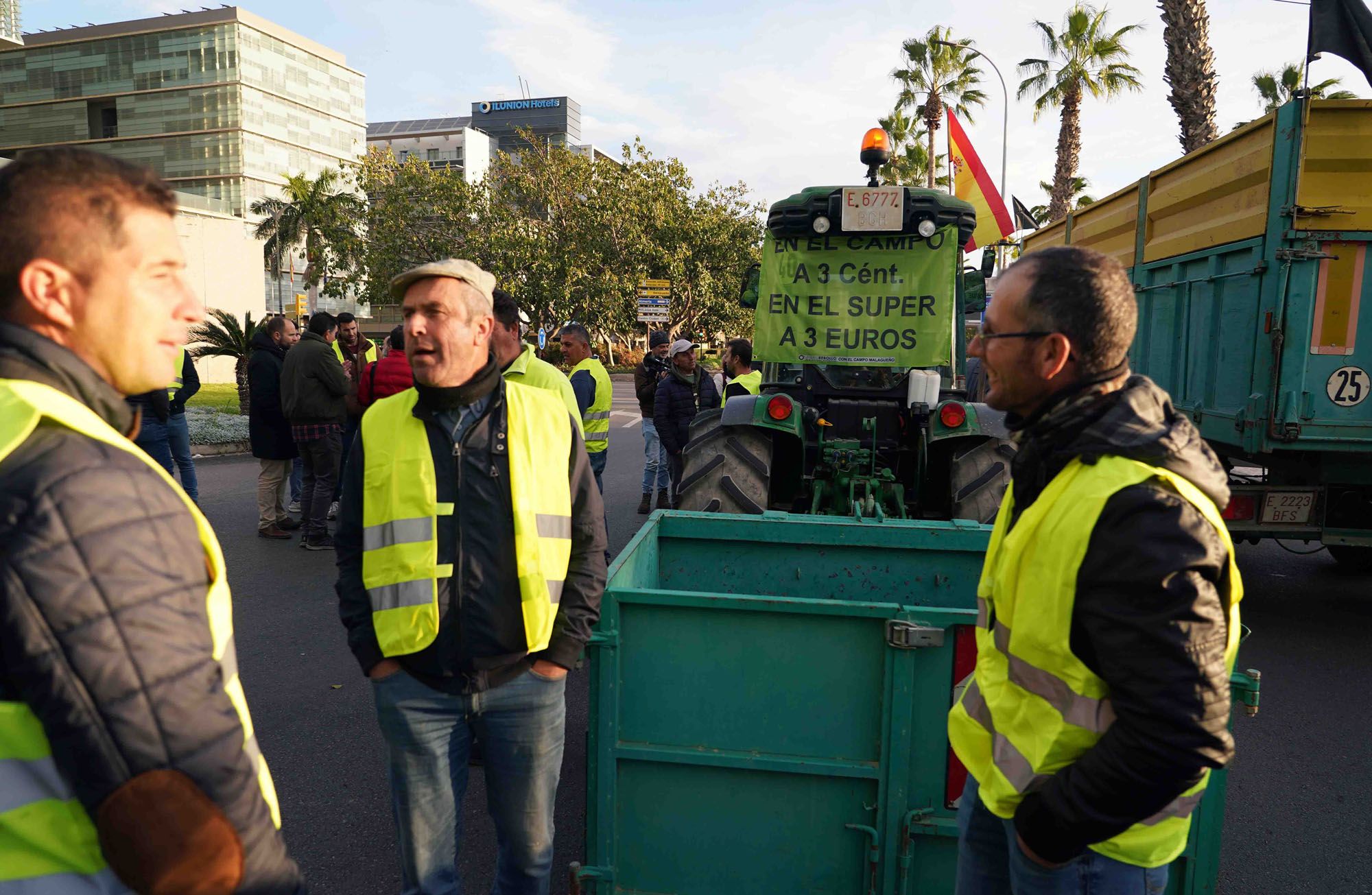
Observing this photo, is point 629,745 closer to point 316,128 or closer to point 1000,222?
point 1000,222

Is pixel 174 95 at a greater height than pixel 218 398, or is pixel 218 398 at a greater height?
pixel 174 95

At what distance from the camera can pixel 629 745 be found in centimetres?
268

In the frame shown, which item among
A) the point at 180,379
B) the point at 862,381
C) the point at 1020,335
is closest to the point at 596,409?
the point at 862,381

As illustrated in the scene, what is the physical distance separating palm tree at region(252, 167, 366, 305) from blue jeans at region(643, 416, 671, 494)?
85.3ft

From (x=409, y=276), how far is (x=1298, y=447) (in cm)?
558

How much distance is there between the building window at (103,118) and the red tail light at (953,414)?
287ft

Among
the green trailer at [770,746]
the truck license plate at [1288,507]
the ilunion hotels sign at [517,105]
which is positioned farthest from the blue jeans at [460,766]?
the ilunion hotels sign at [517,105]

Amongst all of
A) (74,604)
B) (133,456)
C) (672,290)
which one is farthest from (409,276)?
(672,290)

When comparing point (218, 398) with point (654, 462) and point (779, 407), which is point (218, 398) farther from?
point (779, 407)

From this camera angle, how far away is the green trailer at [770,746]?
2.54m

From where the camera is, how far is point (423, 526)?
7.43ft

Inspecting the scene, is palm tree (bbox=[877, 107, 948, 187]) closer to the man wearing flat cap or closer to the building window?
the man wearing flat cap

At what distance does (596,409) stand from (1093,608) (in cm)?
585

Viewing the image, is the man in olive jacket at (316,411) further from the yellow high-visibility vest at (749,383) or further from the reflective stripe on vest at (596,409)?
the yellow high-visibility vest at (749,383)
